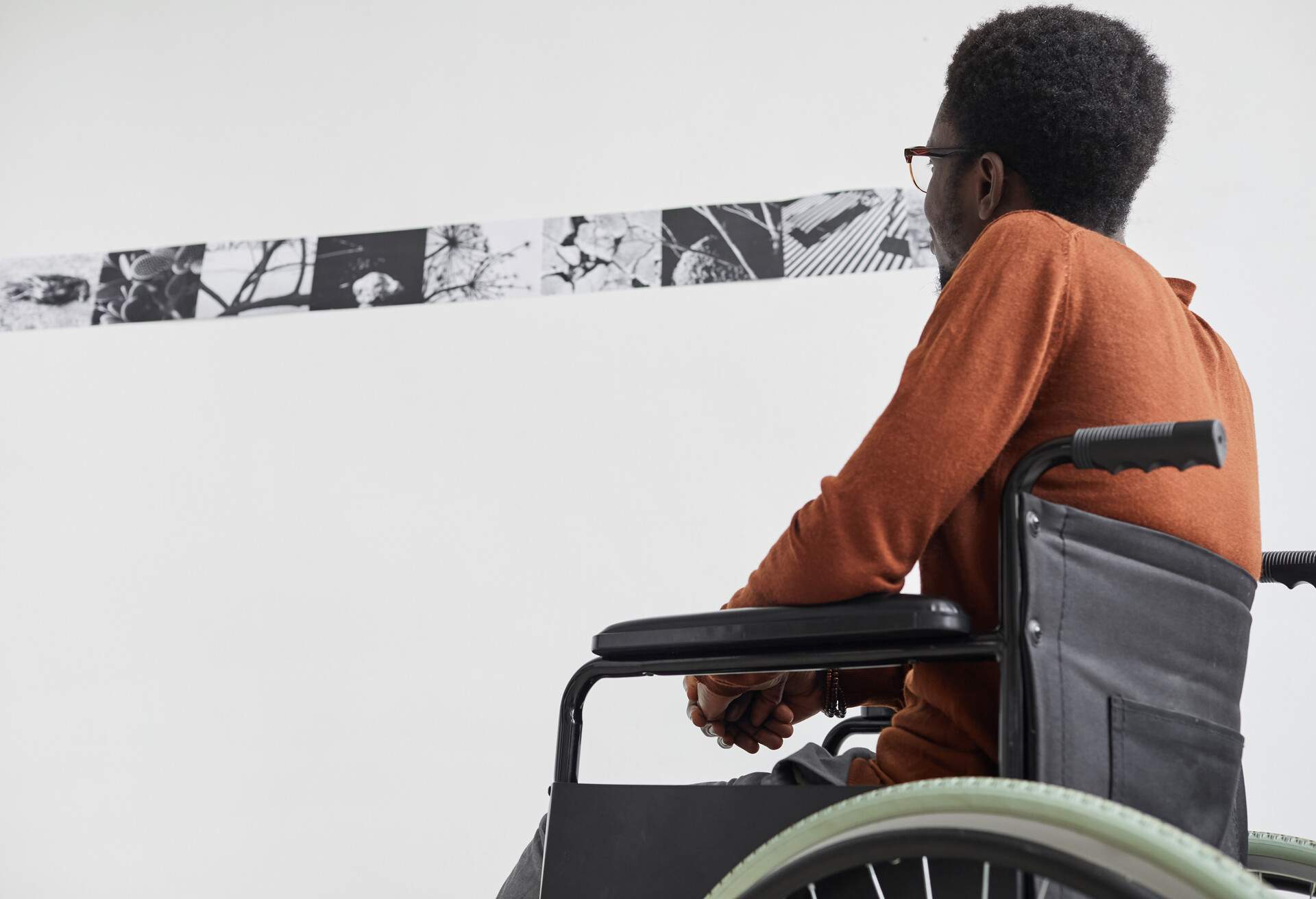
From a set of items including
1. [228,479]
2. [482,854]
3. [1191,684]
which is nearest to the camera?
[1191,684]

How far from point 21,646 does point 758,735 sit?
71.4 inches

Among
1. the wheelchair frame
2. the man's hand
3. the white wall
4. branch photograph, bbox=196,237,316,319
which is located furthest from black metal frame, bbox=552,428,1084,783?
branch photograph, bbox=196,237,316,319

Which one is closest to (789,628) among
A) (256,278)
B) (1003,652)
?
(1003,652)

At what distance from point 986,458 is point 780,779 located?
0.92 ft

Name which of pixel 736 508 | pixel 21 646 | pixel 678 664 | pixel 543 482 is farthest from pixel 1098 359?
pixel 21 646

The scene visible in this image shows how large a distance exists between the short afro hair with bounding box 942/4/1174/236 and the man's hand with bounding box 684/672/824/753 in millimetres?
492

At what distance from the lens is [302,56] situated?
240cm

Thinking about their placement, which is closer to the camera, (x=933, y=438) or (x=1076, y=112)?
(x=933, y=438)

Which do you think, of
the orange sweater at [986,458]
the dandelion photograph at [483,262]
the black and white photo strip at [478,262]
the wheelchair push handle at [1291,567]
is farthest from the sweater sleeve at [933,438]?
the dandelion photograph at [483,262]

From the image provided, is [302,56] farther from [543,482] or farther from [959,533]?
[959,533]

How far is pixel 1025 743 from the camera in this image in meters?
0.61

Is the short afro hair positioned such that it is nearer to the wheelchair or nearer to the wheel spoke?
the wheelchair

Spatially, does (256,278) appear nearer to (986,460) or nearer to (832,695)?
(832,695)

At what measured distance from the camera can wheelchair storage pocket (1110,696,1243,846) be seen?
0.65m
